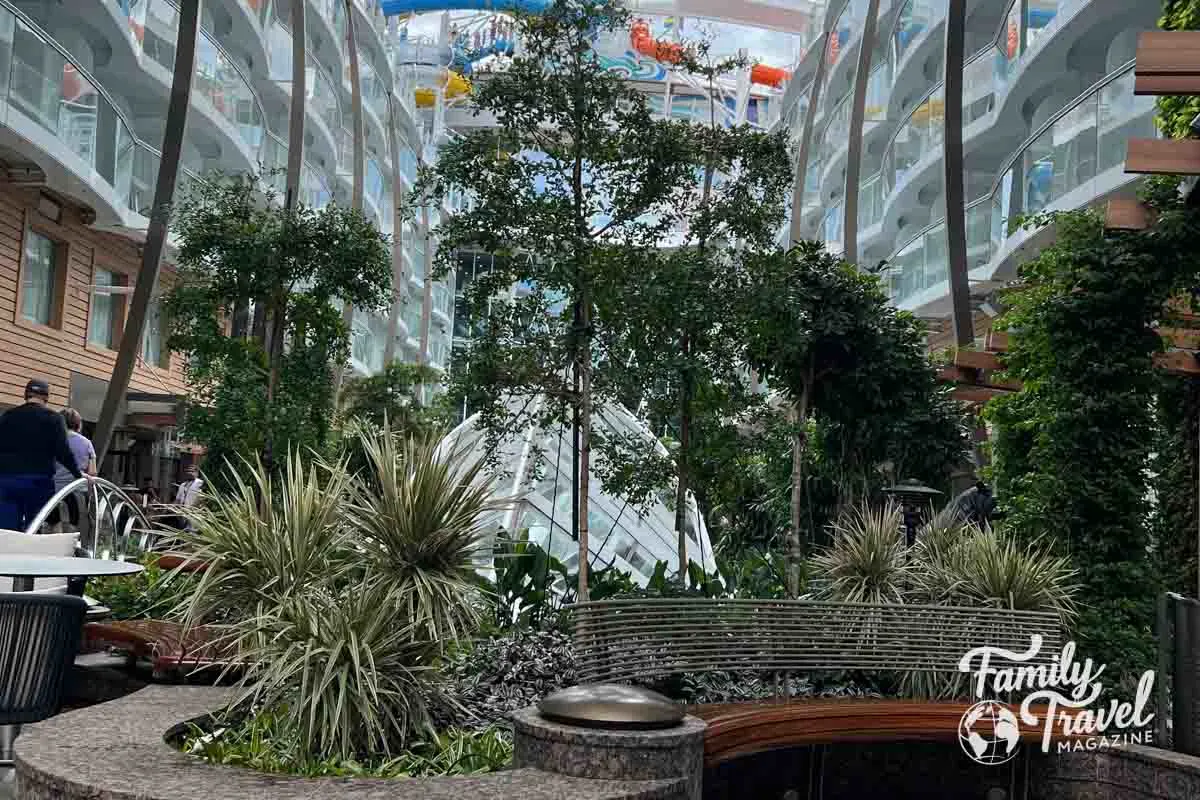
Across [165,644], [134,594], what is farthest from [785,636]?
[134,594]

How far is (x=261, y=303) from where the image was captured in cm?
1368

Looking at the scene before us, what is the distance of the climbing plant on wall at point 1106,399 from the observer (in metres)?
8.10

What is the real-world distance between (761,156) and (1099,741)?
4.57m

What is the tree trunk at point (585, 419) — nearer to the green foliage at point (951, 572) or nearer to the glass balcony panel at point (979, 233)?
the green foliage at point (951, 572)

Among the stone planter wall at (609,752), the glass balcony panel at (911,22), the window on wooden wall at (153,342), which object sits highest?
the glass balcony panel at (911,22)

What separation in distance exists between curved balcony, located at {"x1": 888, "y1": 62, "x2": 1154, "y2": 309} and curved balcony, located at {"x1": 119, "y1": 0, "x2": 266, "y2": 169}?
1155 cm

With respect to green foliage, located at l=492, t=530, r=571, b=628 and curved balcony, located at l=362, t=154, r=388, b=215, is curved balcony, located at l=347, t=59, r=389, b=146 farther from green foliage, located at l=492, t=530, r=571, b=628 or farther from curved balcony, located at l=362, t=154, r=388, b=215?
green foliage, located at l=492, t=530, r=571, b=628

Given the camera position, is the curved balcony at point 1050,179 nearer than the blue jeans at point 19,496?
No

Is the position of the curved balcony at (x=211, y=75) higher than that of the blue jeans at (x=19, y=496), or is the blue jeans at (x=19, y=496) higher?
the curved balcony at (x=211, y=75)

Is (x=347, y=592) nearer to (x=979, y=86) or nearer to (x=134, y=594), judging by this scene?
(x=134, y=594)

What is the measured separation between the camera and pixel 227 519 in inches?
221

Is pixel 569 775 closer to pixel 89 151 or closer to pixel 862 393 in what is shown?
pixel 862 393

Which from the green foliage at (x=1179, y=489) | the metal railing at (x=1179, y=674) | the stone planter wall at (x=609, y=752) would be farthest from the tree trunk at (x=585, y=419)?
the green foliage at (x=1179, y=489)

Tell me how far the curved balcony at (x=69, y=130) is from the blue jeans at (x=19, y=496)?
741 cm
